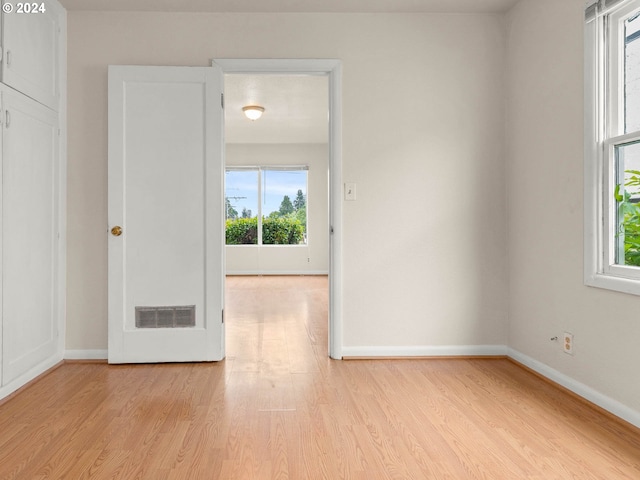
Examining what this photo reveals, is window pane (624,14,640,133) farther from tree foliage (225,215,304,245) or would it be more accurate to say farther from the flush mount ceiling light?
tree foliage (225,215,304,245)

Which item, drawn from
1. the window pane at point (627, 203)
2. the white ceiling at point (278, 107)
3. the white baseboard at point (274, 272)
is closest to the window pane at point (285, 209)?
the white baseboard at point (274, 272)

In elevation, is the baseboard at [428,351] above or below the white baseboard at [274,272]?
below

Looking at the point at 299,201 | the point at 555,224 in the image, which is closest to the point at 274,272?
the point at 299,201

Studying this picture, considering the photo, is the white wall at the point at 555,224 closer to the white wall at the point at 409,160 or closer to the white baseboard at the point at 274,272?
the white wall at the point at 409,160

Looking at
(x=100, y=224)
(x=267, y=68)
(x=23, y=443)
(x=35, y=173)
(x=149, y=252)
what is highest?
(x=267, y=68)

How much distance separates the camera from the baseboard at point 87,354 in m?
3.23

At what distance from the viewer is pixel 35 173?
9.31 ft

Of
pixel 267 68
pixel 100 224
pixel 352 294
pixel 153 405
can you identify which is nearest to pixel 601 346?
pixel 352 294

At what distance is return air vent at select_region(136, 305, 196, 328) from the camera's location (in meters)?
3.18

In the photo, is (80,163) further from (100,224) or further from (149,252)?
(149,252)

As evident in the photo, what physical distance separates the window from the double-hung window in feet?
23.0

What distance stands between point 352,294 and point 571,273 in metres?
1.41

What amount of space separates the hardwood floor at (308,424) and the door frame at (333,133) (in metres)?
0.32

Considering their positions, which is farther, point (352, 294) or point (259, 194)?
Answer: point (259, 194)
